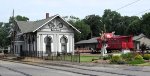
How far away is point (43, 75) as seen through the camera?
2500 cm

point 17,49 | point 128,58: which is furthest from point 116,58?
point 17,49

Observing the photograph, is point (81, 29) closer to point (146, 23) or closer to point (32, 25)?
point (146, 23)

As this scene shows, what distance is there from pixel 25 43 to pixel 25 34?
6.28 ft

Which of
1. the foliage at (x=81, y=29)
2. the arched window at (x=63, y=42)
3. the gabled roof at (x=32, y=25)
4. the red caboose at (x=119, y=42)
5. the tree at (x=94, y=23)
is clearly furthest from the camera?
the tree at (x=94, y=23)

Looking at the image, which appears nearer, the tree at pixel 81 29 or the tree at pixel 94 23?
the tree at pixel 81 29

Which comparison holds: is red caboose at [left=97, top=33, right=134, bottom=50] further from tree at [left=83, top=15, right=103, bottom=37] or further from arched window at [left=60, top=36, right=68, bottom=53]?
tree at [left=83, top=15, right=103, bottom=37]

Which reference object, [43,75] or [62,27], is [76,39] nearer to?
[62,27]

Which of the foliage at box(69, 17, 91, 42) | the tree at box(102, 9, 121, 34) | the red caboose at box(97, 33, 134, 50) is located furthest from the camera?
the tree at box(102, 9, 121, 34)

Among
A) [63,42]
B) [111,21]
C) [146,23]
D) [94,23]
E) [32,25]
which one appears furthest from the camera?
[111,21]

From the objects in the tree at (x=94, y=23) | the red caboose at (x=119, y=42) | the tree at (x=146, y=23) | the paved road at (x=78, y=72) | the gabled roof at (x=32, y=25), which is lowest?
the paved road at (x=78, y=72)

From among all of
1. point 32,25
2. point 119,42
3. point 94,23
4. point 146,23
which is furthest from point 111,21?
point 119,42

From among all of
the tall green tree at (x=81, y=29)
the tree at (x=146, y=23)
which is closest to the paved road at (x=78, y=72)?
the tree at (x=146, y=23)

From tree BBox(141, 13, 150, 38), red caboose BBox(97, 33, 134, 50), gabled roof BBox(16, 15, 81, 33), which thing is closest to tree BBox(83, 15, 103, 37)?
tree BBox(141, 13, 150, 38)

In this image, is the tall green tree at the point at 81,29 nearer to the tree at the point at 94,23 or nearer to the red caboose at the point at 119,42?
the tree at the point at 94,23
